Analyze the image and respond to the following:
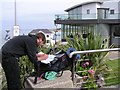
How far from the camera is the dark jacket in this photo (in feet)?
15.2

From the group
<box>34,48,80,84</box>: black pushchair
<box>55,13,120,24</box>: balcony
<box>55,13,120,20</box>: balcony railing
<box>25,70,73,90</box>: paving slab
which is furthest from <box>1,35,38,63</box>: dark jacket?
<box>55,13,120,20</box>: balcony railing

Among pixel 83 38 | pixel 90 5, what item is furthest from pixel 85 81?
pixel 90 5

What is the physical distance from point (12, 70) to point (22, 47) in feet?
1.47

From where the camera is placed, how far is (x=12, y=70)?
4844 mm

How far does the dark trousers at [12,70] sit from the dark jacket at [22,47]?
0.09 metres

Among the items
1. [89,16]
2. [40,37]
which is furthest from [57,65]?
[89,16]

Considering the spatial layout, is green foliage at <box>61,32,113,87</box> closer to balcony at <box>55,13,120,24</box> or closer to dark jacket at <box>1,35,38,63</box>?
dark jacket at <box>1,35,38,63</box>

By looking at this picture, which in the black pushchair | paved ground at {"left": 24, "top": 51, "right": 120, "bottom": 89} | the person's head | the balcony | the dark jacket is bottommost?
paved ground at {"left": 24, "top": 51, "right": 120, "bottom": 89}

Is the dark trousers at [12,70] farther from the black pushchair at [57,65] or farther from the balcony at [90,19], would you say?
the balcony at [90,19]

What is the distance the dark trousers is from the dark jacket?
0.09m

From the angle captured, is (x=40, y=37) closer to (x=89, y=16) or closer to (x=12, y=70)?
(x=12, y=70)

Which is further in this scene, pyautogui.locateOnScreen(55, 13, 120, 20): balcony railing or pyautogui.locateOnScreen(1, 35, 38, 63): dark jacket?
pyautogui.locateOnScreen(55, 13, 120, 20): balcony railing

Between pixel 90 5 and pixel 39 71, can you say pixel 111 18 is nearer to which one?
pixel 90 5

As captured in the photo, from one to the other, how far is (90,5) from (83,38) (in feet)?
115
